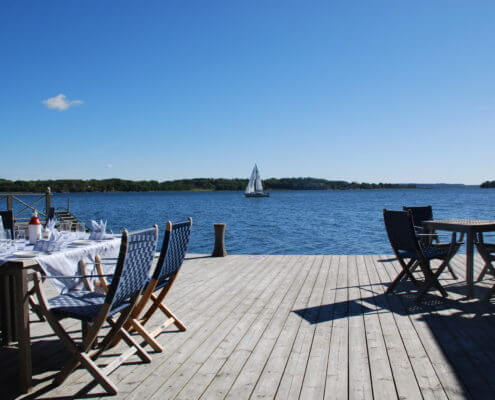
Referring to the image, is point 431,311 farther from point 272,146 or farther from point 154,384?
point 272,146

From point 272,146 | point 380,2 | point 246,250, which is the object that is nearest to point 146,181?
point 272,146

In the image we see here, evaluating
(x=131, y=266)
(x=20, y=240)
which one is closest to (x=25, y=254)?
(x=131, y=266)

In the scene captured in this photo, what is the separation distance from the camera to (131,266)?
245 centimetres

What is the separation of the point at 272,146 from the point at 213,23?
93.8 feet

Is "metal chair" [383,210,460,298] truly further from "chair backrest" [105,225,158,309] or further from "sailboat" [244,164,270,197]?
"sailboat" [244,164,270,197]

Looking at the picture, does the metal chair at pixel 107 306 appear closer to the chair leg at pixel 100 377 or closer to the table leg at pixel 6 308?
the chair leg at pixel 100 377

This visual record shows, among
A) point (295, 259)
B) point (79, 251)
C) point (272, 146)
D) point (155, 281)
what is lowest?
point (295, 259)

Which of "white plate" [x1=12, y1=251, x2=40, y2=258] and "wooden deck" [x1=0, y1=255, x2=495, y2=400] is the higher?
"white plate" [x1=12, y1=251, x2=40, y2=258]

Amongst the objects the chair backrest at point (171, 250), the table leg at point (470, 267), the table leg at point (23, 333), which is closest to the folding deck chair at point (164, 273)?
the chair backrest at point (171, 250)

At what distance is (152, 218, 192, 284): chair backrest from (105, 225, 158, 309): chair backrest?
0.40ft

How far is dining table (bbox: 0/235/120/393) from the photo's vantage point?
2.28 metres

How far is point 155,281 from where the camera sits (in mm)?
2826

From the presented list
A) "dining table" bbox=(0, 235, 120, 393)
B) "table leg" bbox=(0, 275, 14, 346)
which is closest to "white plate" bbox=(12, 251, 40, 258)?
"dining table" bbox=(0, 235, 120, 393)

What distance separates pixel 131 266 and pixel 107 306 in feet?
0.90
